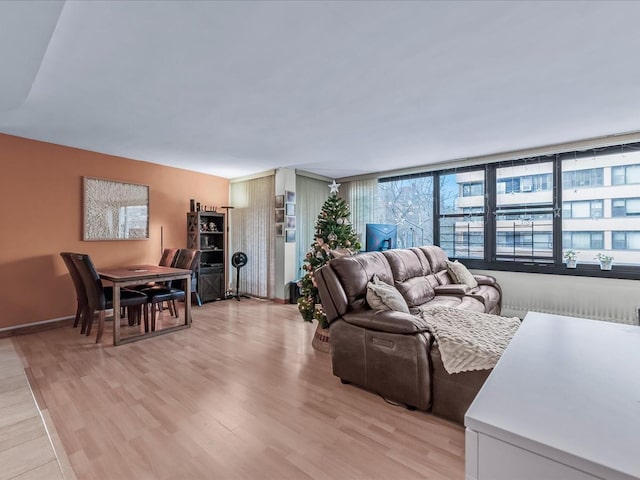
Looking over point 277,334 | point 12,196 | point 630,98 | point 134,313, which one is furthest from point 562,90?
point 12,196

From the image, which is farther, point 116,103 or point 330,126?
point 330,126

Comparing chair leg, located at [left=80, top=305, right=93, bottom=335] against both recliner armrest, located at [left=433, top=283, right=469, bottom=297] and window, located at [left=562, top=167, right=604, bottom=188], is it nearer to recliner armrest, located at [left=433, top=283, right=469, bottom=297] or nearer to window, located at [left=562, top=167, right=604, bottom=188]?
recliner armrest, located at [left=433, top=283, right=469, bottom=297]

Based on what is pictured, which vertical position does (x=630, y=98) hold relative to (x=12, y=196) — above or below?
above

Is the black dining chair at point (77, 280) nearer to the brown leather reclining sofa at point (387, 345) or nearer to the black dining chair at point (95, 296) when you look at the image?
the black dining chair at point (95, 296)

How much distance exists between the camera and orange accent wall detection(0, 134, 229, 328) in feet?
12.3

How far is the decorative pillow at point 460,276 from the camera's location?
13.4 feet

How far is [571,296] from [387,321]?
11.3 feet

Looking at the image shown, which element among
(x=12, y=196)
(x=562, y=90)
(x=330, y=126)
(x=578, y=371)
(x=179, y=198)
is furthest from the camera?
(x=179, y=198)

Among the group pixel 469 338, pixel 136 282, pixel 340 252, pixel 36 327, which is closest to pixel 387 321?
pixel 469 338

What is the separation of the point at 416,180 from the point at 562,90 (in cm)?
306

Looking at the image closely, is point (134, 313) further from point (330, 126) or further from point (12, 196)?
point (330, 126)

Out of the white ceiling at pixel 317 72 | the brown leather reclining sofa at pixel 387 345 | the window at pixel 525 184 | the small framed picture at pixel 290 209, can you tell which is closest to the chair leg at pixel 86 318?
the white ceiling at pixel 317 72

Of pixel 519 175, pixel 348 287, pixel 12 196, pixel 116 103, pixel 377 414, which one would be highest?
pixel 116 103

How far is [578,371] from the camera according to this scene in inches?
35.4
